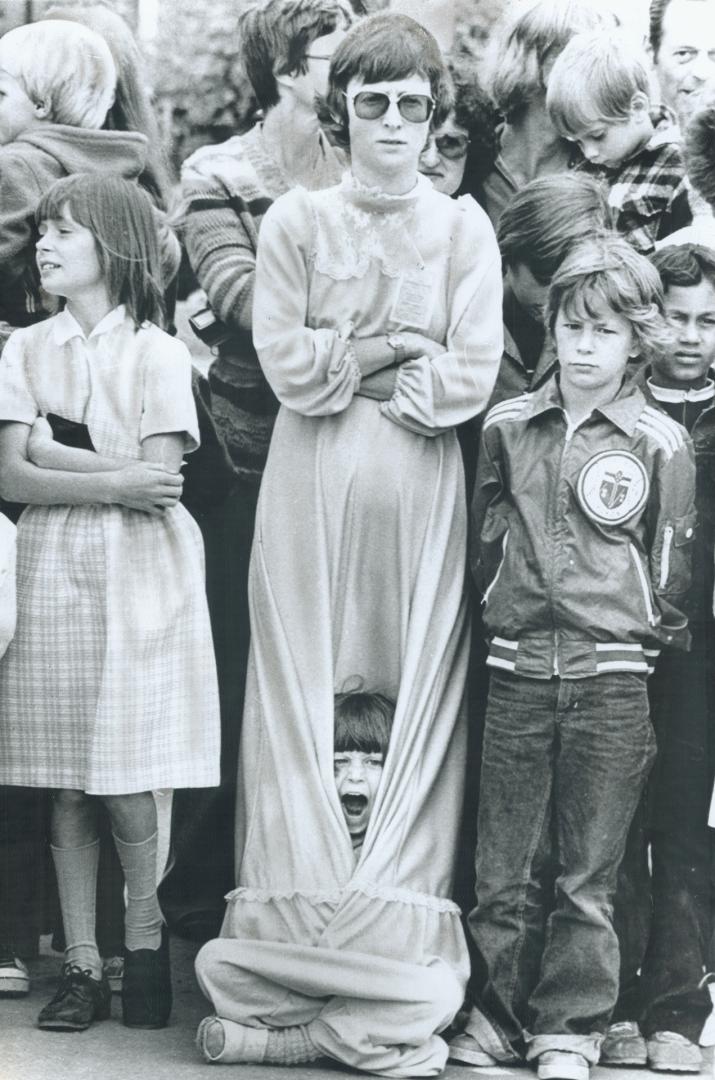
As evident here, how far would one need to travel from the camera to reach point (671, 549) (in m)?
4.89

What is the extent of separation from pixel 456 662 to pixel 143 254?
4.38 feet

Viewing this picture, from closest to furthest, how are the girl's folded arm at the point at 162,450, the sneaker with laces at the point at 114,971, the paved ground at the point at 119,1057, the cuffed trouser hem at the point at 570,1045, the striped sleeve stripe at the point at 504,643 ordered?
the paved ground at the point at 119,1057 < the cuffed trouser hem at the point at 570,1045 < the striped sleeve stripe at the point at 504,643 < the girl's folded arm at the point at 162,450 < the sneaker with laces at the point at 114,971

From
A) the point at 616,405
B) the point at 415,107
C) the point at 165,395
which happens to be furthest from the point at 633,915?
the point at 415,107

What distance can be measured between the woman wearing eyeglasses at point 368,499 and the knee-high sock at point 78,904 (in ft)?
1.02

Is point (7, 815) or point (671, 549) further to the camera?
point (7, 815)

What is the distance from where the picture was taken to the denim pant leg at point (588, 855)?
4828 mm

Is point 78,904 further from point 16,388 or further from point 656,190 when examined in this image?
point 656,190

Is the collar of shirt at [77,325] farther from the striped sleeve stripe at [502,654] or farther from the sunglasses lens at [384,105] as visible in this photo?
the striped sleeve stripe at [502,654]

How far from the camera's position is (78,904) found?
5027 mm

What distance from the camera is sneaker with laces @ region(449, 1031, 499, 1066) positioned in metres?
4.91

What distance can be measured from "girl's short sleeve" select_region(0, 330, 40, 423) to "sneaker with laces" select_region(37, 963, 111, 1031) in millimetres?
1412

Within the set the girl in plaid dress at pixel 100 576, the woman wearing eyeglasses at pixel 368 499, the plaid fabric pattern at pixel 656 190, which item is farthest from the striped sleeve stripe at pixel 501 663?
the plaid fabric pattern at pixel 656 190

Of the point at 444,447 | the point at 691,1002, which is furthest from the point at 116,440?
the point at 691,1002

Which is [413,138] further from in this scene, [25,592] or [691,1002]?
[691,1002]
